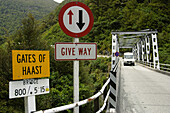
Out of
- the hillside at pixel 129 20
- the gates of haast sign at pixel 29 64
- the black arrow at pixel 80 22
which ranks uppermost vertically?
the hillside at pixel 129 20

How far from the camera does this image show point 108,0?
338ft

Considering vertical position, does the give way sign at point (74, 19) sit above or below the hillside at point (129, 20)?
below

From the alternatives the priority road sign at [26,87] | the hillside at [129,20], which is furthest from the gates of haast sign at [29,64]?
the hillside at [129,20]

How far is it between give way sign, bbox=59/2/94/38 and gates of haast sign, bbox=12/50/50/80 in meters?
0.63

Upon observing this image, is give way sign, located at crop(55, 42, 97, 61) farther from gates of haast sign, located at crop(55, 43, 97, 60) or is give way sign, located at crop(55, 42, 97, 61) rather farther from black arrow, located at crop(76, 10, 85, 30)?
black arrow, located at crop(76, 10, 85, 30)

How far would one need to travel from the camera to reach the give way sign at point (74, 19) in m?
3.12

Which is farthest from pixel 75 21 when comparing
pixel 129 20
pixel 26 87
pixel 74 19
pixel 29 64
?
pixel 129 20

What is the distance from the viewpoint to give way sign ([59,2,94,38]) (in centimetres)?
312

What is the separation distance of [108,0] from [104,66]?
70.6m

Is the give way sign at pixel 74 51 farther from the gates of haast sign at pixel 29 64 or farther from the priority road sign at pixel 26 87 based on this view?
the priority road sign at pixel 26 87

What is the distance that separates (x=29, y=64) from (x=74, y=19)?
1178 millimetres

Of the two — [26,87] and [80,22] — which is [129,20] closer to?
[80,22]

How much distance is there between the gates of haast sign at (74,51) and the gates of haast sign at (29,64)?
248 millimetres

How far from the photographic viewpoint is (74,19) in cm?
316
